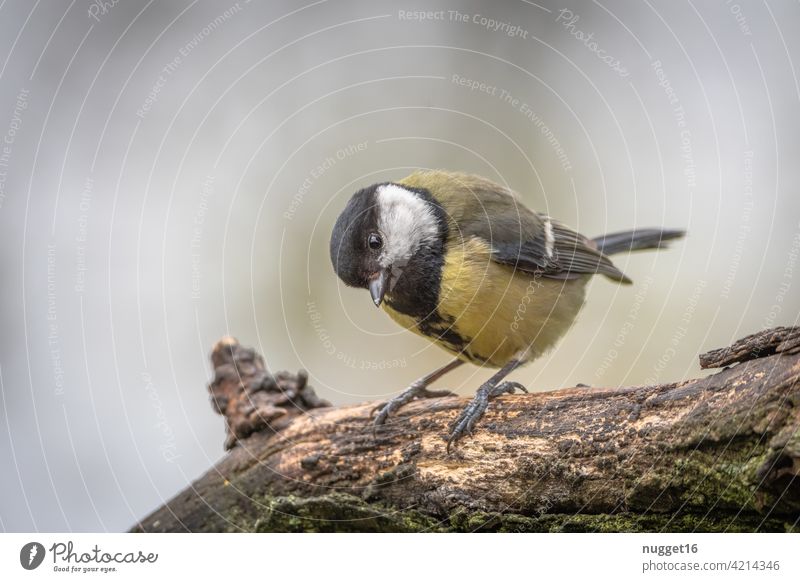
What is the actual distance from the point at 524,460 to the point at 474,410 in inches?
8.0

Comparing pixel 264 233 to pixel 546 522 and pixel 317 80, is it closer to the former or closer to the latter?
pixel 317 80

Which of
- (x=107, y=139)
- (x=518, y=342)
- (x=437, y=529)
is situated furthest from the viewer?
(x=107, y=139)

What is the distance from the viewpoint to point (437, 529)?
1446 mm

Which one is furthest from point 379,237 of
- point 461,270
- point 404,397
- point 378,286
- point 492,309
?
point 404,397

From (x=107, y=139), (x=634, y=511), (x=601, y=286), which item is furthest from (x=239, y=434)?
(x=601, y=286)

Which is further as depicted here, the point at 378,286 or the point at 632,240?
the point at 632,240

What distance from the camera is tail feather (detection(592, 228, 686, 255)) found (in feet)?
6.94

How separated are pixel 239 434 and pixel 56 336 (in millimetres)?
558

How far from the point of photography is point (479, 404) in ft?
5.05

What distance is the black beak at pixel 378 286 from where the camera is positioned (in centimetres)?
163
